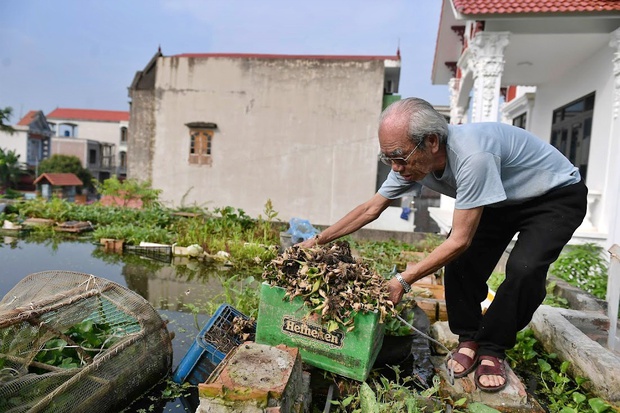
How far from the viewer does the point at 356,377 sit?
2.15 metres

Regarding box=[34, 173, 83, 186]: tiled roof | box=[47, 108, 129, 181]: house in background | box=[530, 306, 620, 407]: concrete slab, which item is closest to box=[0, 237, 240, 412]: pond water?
box=[530, 306, 620, 407]: concrete slab

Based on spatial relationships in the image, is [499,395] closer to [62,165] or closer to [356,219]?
[356,219]

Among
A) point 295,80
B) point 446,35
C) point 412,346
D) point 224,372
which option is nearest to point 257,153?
point 295,80

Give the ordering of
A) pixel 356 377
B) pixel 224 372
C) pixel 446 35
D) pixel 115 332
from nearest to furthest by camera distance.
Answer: pixel 224 372 → pixel 356 377 → pixel 115 332 → pixel 446 35

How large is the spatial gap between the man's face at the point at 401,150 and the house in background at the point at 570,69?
4503mm

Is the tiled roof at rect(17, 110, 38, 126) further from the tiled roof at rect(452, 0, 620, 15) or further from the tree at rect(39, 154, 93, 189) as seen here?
the tiled roof at rect(452, 0, 620, 15)

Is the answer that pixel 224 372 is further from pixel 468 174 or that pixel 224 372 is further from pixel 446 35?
pixel 446 35

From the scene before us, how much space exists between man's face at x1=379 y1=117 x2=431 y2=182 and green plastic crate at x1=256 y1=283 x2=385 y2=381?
735 mm

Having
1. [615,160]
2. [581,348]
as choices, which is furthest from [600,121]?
[581,348]

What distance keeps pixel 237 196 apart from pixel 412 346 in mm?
13117

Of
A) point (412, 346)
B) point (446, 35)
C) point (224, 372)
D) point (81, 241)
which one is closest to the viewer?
point (224, 372)

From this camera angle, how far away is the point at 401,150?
6.64 ft

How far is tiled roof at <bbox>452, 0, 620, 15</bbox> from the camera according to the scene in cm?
615

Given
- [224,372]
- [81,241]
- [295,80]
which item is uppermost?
[295,80]
